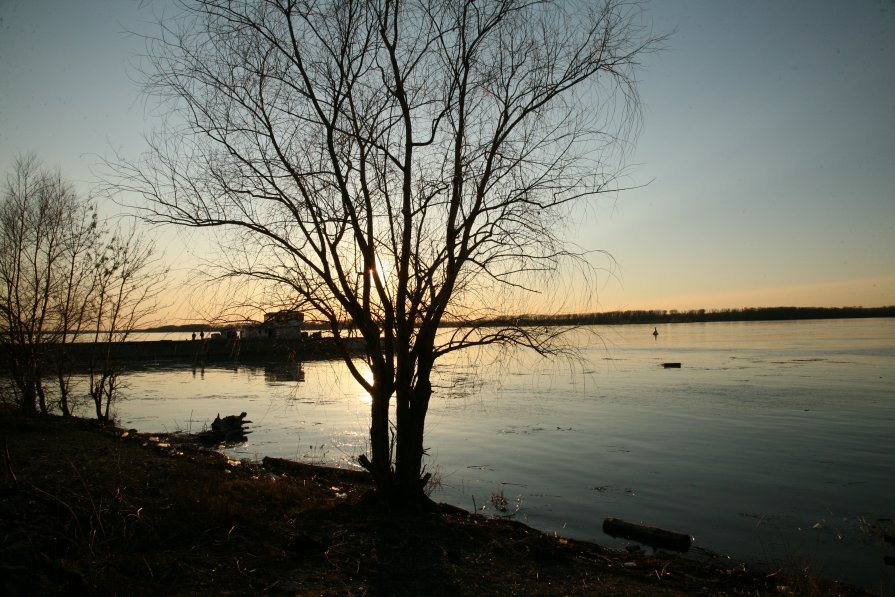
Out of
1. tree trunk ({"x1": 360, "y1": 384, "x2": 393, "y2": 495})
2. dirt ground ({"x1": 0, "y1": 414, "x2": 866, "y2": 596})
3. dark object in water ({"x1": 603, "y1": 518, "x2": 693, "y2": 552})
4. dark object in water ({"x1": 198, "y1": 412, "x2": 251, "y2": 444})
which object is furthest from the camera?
dark object in water ({"x1": 198, "y1": 412, "x2": 251, "y2": 444})

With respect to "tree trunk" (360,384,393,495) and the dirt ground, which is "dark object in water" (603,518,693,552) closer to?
the dirt ground

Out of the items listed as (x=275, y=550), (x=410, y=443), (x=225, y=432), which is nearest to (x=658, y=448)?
(x=410, y=443)

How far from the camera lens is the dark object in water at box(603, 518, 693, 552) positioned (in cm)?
965

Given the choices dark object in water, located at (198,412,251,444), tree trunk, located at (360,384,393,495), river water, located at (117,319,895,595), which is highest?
tree trunk, located at (360,384,393,495)

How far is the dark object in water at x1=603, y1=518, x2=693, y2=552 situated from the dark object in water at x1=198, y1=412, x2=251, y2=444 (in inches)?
550

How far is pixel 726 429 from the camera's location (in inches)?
848

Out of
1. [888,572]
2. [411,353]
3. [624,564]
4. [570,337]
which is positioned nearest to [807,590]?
[624,564]

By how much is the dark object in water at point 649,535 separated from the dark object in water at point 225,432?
45.8ft

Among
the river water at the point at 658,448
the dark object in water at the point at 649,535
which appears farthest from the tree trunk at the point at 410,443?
the dark object in water at the point at 649,535

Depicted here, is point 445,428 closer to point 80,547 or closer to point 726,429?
point 726,429

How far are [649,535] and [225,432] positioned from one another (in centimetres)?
1517

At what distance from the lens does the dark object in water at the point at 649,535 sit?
31.7 feet

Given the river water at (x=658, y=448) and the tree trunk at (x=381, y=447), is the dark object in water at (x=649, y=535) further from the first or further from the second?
the tree trunk at (x=381, y=447)

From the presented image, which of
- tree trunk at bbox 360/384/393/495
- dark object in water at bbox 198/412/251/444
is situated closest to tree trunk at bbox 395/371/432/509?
tree trunk at bbox 360/384/393/495
